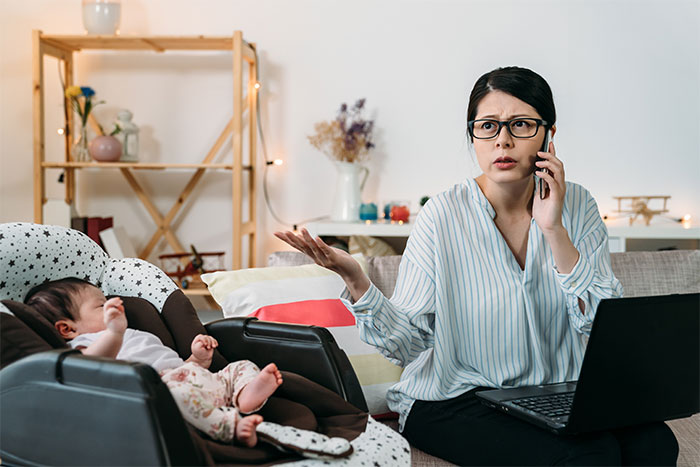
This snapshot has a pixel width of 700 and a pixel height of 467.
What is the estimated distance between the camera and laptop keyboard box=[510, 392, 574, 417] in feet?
4.12

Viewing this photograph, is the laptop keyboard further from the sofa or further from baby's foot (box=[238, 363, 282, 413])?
the sofa

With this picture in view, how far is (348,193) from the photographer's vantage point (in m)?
3.07

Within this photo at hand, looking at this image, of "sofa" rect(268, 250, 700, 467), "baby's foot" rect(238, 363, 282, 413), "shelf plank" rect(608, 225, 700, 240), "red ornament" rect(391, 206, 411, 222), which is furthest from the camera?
"red ornament" rect(391, 206, 411, 222)

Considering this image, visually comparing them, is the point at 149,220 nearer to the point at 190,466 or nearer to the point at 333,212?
the point at 333,212

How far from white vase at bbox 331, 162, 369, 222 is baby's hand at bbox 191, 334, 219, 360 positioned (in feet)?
6.01

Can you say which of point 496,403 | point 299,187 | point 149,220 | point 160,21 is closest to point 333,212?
point 299,187

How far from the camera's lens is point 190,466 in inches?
36.5

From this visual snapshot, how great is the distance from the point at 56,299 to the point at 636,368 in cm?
102

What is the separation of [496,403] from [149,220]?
2.44 metres

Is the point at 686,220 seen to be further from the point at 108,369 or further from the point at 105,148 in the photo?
the point at 108,369

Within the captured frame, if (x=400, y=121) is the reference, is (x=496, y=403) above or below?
below

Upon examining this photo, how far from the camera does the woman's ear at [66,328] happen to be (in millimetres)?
1234

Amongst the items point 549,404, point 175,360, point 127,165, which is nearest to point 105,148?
point 127,165

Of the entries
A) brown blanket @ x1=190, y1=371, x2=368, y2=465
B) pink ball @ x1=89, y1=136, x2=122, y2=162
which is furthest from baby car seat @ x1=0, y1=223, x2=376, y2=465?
pink ball @ x1=89, y1=136, x2=122, y2=162
